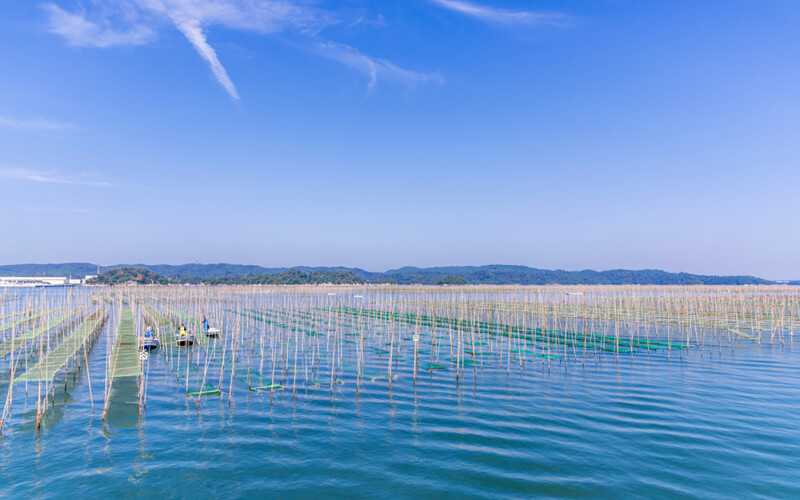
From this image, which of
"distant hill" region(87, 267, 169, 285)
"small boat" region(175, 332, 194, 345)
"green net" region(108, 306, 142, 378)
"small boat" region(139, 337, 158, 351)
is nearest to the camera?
"green net" region(108, 306, 142, 378)

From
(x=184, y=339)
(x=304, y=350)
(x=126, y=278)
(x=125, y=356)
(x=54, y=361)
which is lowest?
(x=304, y=350)

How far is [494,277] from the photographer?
17750cm

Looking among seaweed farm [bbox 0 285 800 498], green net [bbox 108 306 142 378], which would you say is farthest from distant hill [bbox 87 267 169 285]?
seaweed farm [bbox 0 285 800 498]

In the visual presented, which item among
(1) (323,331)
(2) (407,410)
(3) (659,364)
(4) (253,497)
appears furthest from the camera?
(1) (323,331)

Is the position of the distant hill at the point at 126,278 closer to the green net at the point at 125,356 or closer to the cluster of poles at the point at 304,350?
the cluster of poles at the point at 304,350

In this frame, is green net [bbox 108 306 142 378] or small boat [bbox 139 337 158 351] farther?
small boat [bbox 139 337 158 351]

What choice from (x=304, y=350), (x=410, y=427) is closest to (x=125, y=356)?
(x=304, y=350)

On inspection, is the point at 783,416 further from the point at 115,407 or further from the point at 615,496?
the point at 115,407

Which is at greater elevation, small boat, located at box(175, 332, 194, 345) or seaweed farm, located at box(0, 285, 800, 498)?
small boat, located at box(175, 332, 194, 345)

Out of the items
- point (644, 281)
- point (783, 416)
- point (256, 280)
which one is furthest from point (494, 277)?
point (783, 416)

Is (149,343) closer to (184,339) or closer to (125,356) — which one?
(184,339)

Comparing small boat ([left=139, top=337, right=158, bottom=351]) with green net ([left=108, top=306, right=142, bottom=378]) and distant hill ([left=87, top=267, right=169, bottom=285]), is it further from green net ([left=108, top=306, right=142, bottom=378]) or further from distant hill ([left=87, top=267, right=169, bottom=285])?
distant hill ([left=87, top=267, right=169, bottom=285])

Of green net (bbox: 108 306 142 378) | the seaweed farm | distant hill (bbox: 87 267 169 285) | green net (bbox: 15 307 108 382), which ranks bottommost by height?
the seaweed farm

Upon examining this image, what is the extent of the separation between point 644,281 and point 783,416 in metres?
194
